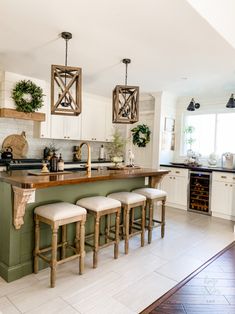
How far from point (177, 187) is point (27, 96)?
3626 millimetres

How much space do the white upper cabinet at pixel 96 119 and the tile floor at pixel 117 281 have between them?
315cm

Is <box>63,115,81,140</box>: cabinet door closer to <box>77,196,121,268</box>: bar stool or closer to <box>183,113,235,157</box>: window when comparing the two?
<box>183,113,235,157</box>: window

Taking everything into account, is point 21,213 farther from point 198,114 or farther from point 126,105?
point 198,114

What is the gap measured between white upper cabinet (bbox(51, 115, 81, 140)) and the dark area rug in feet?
12.7

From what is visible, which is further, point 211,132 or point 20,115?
point 211,132

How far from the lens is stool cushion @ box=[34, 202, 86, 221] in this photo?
2.38 meters

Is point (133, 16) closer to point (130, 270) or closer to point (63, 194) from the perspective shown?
point (63, 194)

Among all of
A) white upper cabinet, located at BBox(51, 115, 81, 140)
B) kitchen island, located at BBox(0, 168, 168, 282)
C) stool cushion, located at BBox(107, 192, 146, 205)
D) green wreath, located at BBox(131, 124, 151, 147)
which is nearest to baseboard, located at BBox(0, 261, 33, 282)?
kitchen island, located at BBox(0, 168, 168, 282)

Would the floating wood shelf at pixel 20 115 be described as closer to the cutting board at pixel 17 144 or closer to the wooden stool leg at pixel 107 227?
the cutting board at pixel 17 144

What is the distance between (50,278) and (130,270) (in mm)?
858

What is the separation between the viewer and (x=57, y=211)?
242 centimetres

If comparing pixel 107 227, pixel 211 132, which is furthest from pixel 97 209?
pixel 211 132

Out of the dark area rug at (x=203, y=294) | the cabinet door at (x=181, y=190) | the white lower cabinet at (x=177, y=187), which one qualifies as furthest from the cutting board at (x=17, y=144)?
the dark area rug at (x=203, y=294)

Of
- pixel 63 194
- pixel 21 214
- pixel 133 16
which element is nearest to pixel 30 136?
pixel 63 194
